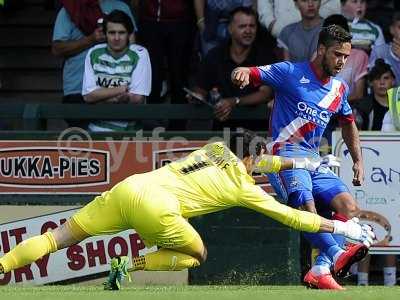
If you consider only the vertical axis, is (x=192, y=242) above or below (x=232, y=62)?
below

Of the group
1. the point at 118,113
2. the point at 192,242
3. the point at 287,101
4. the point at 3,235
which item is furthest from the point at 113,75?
the point at 192,242

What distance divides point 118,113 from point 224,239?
Answer: 168 cm

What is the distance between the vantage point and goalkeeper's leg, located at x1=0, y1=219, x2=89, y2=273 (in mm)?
8828

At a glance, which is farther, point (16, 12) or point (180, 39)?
point (16, 12)

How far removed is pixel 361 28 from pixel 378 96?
41.4 inches

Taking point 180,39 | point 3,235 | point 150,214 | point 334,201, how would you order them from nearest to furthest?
1. point 150,214
2. point 334,201
3. point 3,235
4. point 180,39

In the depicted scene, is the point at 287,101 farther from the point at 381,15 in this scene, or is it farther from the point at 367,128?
the point at 381,15

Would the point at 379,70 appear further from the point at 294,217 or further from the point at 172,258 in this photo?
the point at 172,258

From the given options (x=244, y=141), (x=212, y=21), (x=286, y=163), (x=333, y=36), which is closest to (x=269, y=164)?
(x=286, y=163)

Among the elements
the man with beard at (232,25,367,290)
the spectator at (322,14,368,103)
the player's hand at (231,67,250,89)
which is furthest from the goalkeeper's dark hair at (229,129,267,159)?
the spectator at (322,14,368,103)

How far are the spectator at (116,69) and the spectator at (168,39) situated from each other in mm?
465

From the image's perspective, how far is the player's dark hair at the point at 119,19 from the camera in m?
12.1

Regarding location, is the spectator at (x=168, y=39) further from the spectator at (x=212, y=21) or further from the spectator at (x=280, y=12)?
Answer: the spectator at (x=280, y=12)

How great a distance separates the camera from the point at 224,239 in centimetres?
1170
